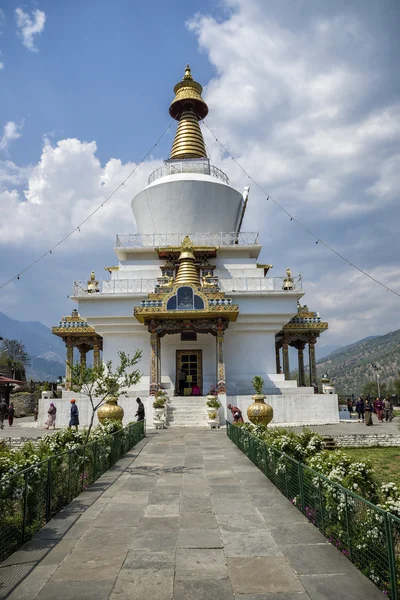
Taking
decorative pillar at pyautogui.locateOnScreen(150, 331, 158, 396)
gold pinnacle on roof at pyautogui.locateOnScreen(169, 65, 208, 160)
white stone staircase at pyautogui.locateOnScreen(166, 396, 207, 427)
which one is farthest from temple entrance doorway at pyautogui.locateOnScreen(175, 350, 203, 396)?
gold pinnacle on roof at pyautogui.locateOnScreen(169, 65, 208, 160)

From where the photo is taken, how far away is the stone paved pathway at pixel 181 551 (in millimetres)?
4598

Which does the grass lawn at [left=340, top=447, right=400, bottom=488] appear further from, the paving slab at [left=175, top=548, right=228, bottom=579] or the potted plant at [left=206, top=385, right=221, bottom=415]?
the potted plant at [left=206, top=385, right=221, bottom=415]

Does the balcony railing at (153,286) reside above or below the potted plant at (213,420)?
above

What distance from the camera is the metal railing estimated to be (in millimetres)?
33156

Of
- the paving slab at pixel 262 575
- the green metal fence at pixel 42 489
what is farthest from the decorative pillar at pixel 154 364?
the paving slab at pixel 262 575

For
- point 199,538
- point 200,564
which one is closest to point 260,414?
point 199,538

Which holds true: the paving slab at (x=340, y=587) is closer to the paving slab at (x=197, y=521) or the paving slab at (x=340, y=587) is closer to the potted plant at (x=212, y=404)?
the paving slab at (x=197, y=521)

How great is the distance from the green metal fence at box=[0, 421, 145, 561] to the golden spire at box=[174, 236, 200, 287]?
1581 cm

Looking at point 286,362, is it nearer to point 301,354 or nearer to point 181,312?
point 301,354

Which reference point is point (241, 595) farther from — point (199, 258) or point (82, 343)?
point (82, 343)

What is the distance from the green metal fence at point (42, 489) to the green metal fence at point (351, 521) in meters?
3.93

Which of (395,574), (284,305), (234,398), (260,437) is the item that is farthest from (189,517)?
(284,305)

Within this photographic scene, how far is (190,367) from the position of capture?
27.3 m

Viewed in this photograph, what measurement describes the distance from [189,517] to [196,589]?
2.65m
